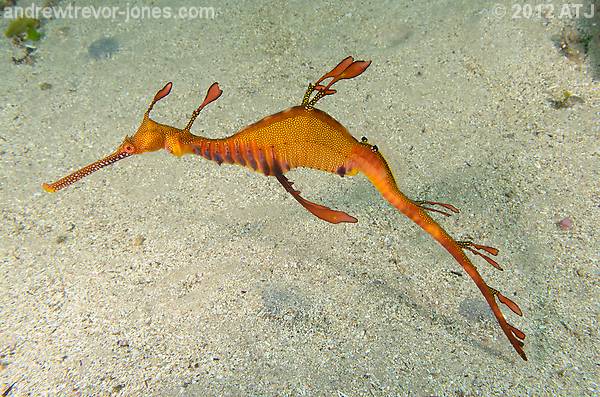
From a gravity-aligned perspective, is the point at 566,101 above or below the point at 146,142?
below

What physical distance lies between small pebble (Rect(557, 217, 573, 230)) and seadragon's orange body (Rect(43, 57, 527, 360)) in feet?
5.27

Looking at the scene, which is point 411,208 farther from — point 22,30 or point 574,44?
point 22,30

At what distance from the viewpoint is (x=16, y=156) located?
14.0 feet

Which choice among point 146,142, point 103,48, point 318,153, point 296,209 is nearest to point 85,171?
point 146,142

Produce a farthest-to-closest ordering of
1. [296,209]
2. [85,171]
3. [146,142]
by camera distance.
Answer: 1. [296,209]
2. [146,142]
3. [85,171]

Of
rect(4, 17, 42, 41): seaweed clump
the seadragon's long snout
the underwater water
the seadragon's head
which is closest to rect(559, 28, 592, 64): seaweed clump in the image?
the underwater water

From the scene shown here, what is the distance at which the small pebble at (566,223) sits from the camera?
11.8 ft

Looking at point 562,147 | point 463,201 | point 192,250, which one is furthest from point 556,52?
point 192,250

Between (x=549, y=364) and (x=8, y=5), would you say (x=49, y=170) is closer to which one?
(x=8, y=5)

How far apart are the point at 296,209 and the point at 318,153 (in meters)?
1.50

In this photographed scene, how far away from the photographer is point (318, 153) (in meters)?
2.45

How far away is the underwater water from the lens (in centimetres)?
287

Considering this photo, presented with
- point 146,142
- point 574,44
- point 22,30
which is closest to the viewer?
point 146,142

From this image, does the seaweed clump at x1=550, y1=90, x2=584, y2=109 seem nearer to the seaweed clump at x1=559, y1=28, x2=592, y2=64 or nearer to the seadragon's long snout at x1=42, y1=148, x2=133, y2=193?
the seaweed clump at x1=559, y1=28, x2=592, y2=64
